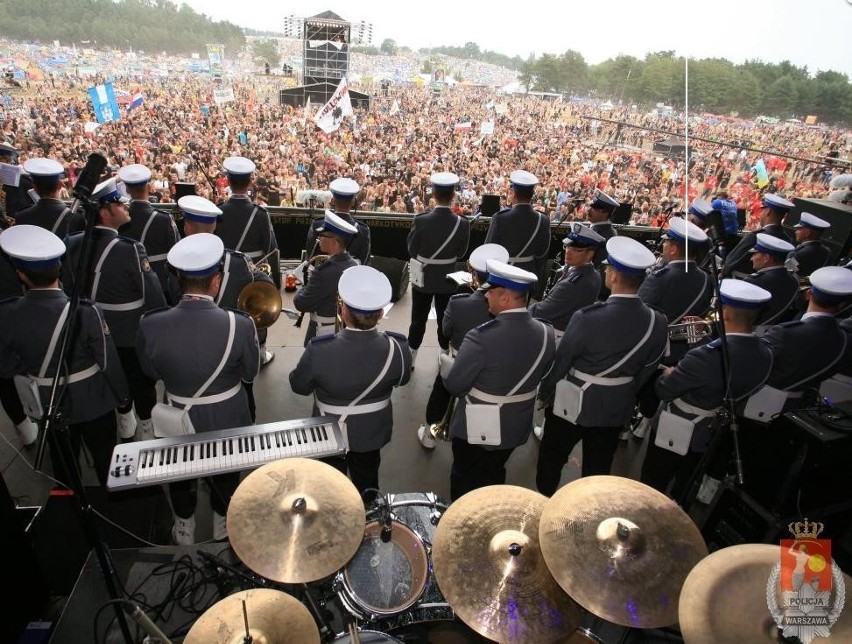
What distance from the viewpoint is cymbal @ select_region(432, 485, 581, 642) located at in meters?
1.96

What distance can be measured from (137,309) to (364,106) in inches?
363

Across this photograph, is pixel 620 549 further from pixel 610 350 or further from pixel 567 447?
pixel 567 447

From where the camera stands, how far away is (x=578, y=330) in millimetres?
3475

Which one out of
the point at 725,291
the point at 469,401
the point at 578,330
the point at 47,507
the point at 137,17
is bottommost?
the point at 47,507

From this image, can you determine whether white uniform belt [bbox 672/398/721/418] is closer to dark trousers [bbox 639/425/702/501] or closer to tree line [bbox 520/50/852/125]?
dark trousers [bbox 639/425/702/501]

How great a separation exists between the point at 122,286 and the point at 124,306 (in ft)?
0.68

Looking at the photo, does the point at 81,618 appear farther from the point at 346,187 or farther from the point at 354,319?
the point at 346,187

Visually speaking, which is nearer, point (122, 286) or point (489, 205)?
point (122, 286)

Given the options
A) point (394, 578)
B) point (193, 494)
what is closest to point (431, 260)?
point (193, 494)

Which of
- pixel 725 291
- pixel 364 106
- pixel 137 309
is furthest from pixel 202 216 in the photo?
pixel 364 106

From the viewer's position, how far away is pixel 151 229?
5.17 m

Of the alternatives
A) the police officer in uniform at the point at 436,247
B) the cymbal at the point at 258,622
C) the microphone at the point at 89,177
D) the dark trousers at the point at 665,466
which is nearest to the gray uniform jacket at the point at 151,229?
the police officer in uniform at the point at 436,247

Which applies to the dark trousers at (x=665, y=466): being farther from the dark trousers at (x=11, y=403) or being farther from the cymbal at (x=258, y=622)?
the dark trousers at (x=11, y=403)

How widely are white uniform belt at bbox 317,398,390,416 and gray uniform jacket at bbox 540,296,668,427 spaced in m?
1.42
